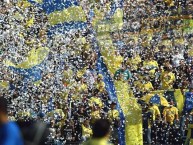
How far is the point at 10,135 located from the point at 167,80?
883 centimetres

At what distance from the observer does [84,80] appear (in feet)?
42.0

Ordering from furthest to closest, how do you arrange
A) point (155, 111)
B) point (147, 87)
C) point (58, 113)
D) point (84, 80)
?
point (84, 80), point (147, 87), point (58, 113), point (155, 111)

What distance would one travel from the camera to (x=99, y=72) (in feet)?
40.5

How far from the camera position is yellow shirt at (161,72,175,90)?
42.7ft

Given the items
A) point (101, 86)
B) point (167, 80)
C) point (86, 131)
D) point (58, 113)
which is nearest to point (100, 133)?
point (86, 131)

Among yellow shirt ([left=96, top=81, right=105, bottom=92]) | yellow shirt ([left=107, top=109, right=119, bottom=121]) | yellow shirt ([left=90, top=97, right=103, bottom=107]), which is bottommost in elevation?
yellow shirt ([left=107, top=109, right=119, bottom=121])

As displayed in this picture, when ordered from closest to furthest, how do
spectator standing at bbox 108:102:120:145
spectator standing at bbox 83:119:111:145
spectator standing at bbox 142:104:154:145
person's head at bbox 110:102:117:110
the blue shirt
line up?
the blue shirt < spectator standing at bbox 83:119:111:145 < spectator standing at bbox 108:102:120:145 < person's head at bbox 110:102:117:110 < spectator standing at bbox 142:104:154:145

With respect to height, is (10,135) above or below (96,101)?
below

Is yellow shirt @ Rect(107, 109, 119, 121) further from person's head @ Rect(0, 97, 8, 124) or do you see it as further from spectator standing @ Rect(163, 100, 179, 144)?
person's head @ Rect(0, 97, 8, 124)

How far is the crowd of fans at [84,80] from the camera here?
11.6 meters

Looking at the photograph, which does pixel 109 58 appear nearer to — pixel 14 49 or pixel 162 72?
pixel 162 72

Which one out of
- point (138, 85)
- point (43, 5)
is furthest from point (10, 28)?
point (138, 85)

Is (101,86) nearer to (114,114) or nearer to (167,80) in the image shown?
(114,114)

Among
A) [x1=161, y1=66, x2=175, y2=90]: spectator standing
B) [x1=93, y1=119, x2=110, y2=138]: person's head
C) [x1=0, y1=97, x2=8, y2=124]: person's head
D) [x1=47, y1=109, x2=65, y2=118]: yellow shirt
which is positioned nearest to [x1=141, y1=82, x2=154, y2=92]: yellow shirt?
[x1=161, y1=66, x2=175, y2=90]: spectator standing
